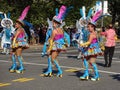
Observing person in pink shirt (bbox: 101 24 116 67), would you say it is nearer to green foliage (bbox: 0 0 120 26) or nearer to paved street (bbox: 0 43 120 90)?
paved street (bbox: 0 43 120 90)

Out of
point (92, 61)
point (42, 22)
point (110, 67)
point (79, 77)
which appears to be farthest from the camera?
point (42, 22)

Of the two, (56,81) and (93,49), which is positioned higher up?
(93,49)

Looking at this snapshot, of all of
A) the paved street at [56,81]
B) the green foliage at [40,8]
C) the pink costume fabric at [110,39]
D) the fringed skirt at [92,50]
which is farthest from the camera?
the green foliage at [40,8]

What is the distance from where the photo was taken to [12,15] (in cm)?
3422

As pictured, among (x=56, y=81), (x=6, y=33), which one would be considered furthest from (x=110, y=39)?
(x=6, y=33)

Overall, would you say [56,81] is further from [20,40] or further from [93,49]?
[20,40]

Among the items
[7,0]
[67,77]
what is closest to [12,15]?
[7,0]

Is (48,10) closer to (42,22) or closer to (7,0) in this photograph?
(42,22)

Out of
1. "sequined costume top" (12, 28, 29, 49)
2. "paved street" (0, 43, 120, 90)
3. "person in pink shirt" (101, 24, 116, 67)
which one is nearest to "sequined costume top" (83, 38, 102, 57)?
"paved street" (0, 43, 120, 90)

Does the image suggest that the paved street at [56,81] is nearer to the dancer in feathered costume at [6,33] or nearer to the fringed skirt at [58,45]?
the fringed skirt at [58,45]

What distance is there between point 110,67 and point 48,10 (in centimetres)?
1891

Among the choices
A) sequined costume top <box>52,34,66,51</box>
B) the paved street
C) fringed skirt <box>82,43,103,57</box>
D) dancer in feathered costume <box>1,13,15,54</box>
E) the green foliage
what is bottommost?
the paved street

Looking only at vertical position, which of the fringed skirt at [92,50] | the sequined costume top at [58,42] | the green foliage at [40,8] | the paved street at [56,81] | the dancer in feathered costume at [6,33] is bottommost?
the paved street at [56,81]

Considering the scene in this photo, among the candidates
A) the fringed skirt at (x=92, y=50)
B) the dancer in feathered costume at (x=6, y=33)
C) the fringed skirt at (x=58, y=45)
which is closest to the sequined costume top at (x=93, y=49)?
the fringed skirt at (x=92, y=50)
